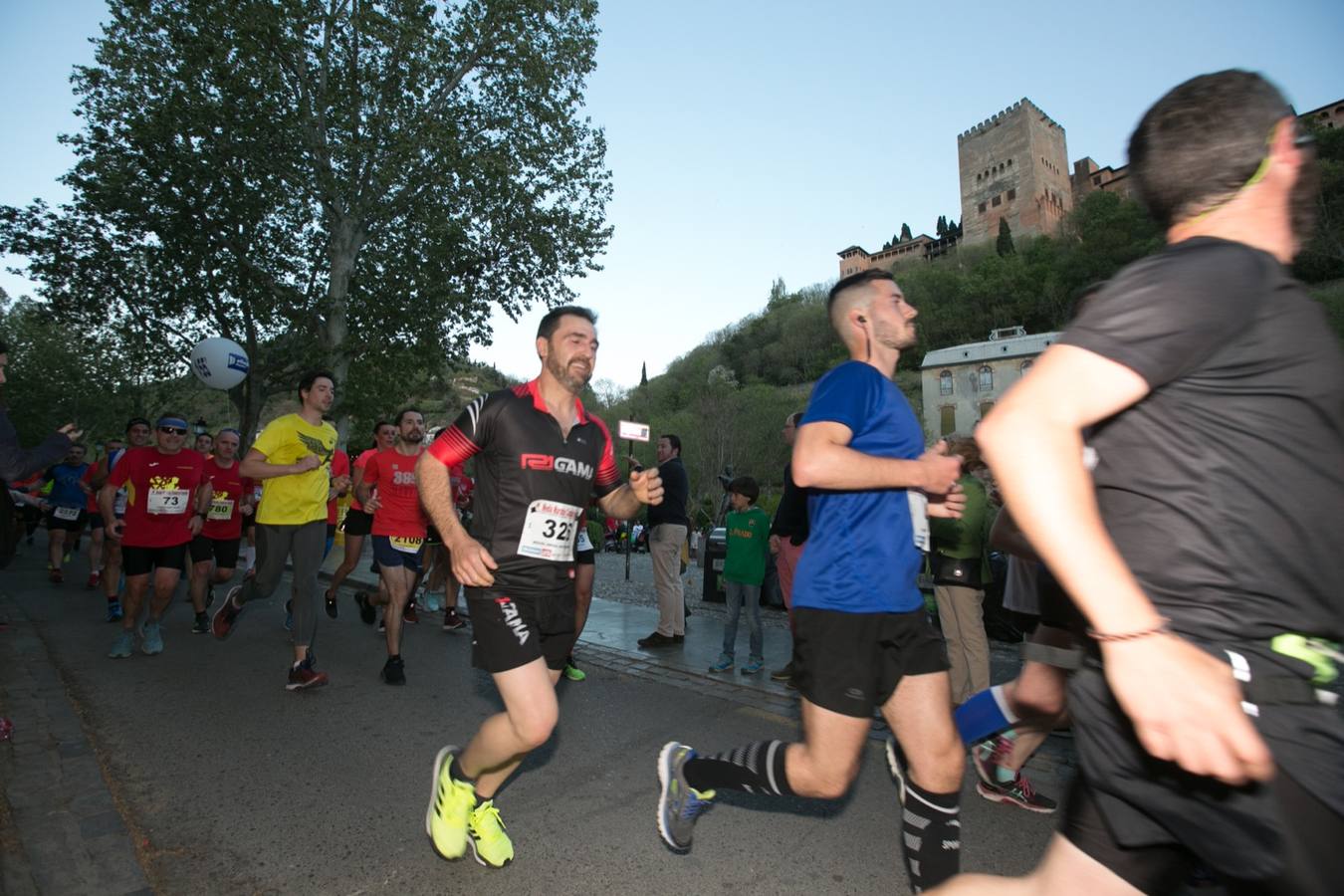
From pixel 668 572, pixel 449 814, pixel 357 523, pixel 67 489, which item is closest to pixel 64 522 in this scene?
pixel 67 489

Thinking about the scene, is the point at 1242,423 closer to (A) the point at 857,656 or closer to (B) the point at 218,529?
(A) the point at 857,656

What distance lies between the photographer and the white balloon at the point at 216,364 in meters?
10.6

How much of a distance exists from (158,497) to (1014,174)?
99886 mm

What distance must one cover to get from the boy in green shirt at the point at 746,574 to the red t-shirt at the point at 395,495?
2.77 m

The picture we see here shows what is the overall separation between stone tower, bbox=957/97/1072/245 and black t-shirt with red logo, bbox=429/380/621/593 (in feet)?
314

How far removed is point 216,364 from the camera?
34.8 feet

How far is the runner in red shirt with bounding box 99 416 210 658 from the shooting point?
6.07m

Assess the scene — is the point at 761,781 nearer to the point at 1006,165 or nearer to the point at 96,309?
the point at 96,309

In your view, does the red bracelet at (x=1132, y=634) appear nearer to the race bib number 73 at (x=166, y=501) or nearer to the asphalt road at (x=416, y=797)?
the asphalt road at (x=416, y=797)

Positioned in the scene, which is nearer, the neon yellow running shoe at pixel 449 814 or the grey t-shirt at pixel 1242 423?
the grey t-shirt at pixel 1242 423

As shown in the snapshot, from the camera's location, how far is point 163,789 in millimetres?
3438

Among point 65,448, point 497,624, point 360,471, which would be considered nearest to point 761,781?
point 497,624

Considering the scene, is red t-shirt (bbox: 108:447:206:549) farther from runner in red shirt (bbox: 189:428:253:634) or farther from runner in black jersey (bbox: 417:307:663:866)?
runner in black jersey (bbox: 417:307:663:866)

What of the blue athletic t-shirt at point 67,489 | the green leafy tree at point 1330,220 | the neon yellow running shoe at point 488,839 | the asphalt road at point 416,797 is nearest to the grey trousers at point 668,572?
the asphalt road at point 416,797
